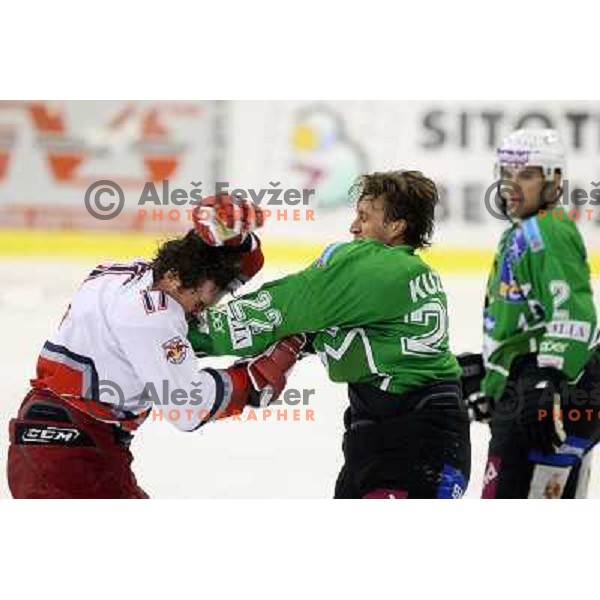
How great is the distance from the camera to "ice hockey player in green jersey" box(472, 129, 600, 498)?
2.80 meters

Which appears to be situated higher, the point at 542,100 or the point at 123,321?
the point at 542,100

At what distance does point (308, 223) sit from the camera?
334cm

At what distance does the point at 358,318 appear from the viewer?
8.25 feet

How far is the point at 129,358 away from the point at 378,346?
515 millimetres


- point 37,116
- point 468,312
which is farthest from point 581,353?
point 37,116

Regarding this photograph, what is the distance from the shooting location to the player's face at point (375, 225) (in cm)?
266

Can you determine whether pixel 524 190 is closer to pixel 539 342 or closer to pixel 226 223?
pixel 539 342

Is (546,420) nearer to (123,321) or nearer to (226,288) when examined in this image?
(226,288)

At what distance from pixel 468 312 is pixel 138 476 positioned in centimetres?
109

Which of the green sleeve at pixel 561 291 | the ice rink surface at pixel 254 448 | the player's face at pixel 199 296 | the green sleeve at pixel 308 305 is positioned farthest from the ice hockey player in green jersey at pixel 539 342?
the player's face at pixel 199 296

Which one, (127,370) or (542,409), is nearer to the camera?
(127,370)

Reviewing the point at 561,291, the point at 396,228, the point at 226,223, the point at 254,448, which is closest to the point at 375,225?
the point at 396,228

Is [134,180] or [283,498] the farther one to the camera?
[134,180]

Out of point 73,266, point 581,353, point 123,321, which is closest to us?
point 123,321
